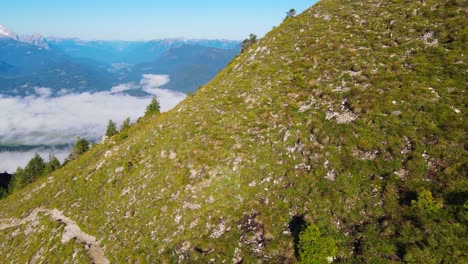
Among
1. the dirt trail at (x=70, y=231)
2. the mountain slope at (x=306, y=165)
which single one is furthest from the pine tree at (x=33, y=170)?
the mountain slope at (x=306, y=165)

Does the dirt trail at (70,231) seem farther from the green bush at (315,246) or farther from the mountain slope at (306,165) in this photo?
the green bush at (315,246)

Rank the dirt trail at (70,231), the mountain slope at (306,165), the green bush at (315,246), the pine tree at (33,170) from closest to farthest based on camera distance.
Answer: the green bush at (315,246)
the mountain slope at (306,165)
the dirt trail at (70,231)
the pine tree at (33,170)

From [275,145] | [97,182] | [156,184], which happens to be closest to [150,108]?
[97,182]

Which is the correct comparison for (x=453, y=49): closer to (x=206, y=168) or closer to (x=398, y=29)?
(x=398, y=29)

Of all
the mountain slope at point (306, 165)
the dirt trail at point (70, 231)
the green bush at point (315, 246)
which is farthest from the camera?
the dirt trail at point (70, 231)

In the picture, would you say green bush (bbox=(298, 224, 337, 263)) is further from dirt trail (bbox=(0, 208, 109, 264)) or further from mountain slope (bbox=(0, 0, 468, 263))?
dirt trail (bbox=(0, 208, 109, 264))

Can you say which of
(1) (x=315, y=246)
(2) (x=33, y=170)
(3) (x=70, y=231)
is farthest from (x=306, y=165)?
(2) (x=33, y=170)

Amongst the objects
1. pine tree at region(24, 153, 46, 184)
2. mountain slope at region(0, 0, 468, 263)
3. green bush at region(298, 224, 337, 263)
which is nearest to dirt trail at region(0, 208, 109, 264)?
mountain slope at region(0, 0, 468, 263)
